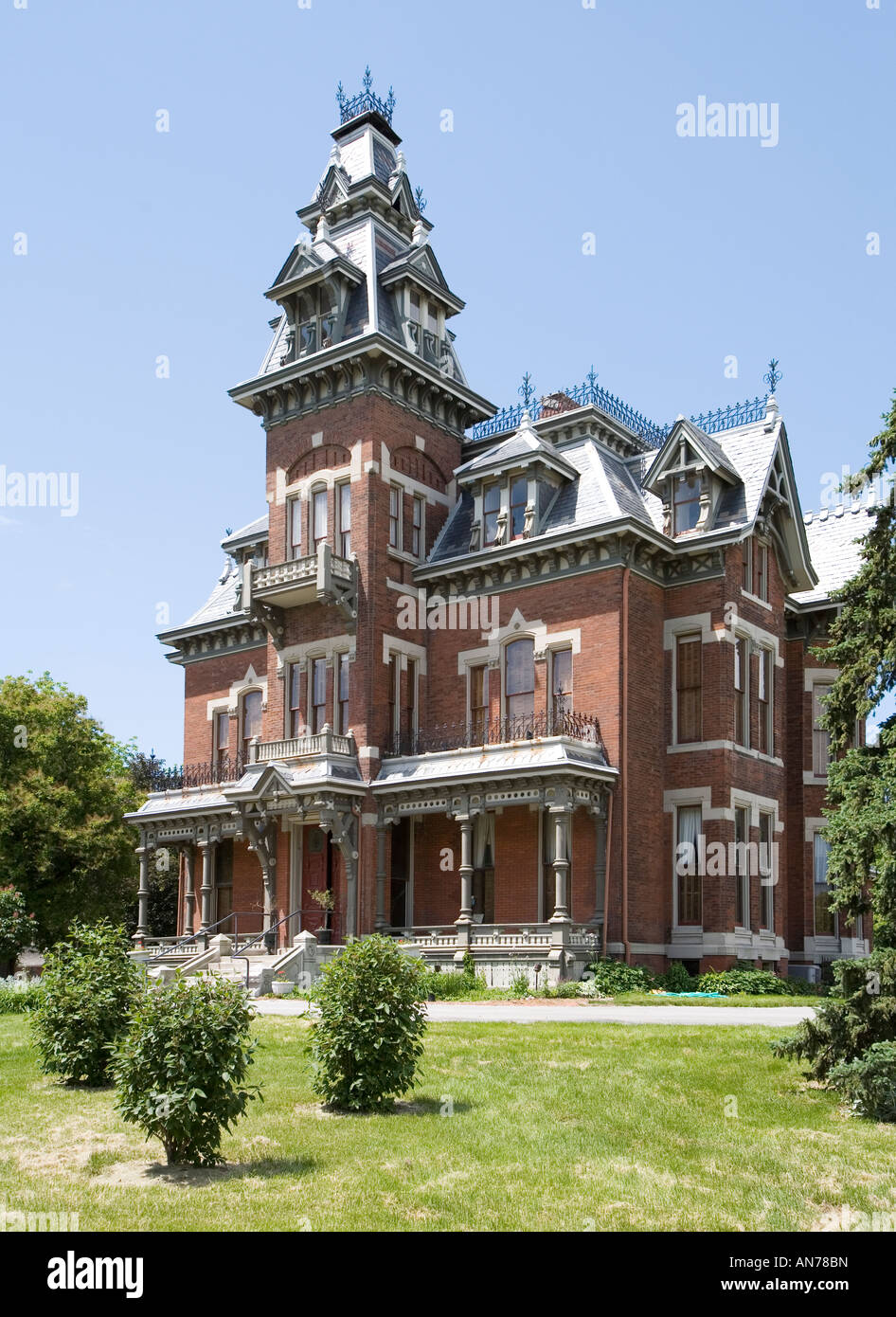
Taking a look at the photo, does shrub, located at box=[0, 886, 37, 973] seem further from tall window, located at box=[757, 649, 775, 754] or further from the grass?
tall window, located at box=[757, 649, 775, 754]

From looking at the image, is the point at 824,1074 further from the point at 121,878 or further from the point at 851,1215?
the point at 121,878

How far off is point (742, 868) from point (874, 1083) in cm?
1800

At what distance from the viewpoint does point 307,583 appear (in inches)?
1266

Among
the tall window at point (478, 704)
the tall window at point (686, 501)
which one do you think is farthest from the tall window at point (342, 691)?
the tall window at point (686, 501)

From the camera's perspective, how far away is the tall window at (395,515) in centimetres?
3319

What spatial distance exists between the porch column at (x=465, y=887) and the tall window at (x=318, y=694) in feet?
18.0

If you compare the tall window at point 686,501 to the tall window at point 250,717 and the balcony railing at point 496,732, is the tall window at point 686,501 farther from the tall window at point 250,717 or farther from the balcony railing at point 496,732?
the tall window at point 250,717

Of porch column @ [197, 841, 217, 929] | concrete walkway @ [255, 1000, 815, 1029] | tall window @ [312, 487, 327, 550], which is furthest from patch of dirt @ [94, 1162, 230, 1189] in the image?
porch column @ [197, 841, 217, 929]

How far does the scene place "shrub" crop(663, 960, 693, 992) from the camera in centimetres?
2791

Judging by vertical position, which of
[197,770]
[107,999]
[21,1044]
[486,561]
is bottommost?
[21,1044]

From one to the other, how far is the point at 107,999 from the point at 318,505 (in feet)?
68.6

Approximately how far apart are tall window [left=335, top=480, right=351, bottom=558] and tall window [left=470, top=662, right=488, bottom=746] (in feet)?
14.5
